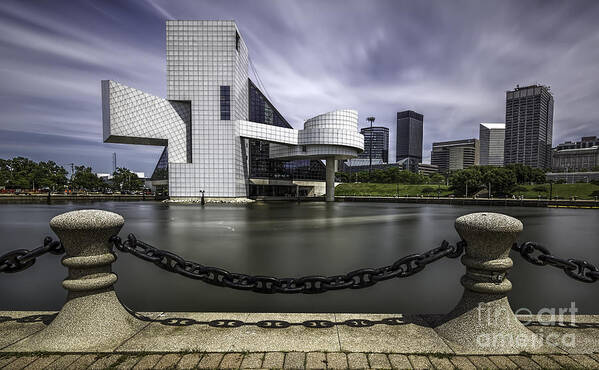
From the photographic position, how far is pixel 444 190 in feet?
280

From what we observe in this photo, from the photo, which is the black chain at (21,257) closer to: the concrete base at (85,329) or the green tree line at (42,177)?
the concrete base at (85,329)

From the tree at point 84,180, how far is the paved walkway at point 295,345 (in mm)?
112778

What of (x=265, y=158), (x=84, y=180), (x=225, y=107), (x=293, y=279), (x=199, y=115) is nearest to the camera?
(x=293, y=279)

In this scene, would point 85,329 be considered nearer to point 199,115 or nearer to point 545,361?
point 545,361

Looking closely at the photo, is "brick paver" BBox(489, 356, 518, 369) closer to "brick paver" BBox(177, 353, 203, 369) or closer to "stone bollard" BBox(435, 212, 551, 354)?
"stone bollard" BBox(435, 212, 551, 354)

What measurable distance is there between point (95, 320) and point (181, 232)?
15.0 metres

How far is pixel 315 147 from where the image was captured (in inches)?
2458

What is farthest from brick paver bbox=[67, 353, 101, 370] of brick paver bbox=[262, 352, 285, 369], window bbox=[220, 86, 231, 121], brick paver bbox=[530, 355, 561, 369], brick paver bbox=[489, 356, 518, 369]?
window bbox=[220, 86, 231, 121]

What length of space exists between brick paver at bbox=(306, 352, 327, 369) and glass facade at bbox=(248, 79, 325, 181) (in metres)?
71.4

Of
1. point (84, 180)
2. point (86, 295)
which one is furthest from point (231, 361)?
point (84, 180)

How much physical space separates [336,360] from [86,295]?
8.99 feet

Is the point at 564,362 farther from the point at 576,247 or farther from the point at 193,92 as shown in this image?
the point at 193,92

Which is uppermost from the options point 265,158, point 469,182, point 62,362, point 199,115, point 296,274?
point 199,115

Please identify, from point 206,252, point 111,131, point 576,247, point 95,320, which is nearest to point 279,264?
point 206,252
